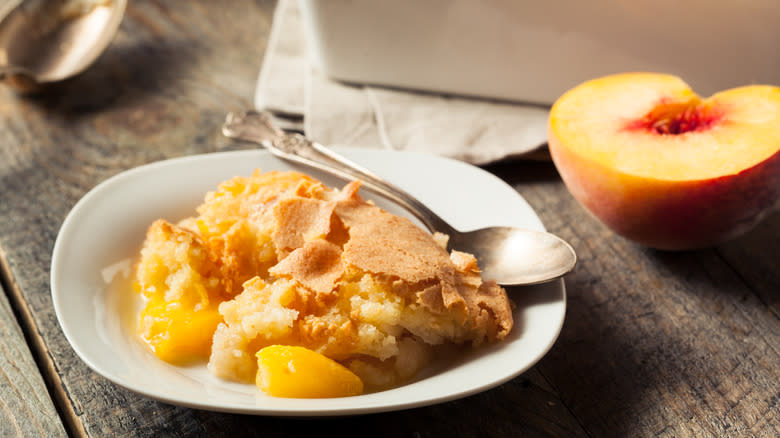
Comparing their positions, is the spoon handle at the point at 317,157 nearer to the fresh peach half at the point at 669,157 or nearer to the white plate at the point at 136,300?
the white plate at the point at 136,300

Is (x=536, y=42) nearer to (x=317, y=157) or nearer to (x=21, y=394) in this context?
(x=317, y=157)

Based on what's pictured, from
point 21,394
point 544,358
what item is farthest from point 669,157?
point 21,394

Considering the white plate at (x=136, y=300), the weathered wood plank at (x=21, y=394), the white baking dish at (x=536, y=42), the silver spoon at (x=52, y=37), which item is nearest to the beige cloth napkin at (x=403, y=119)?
the white baking dish at (x=536, y=42)

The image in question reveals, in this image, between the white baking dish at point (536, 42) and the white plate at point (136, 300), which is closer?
the white plate at point (136, 300)

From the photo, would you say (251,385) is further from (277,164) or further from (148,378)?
(277,164)

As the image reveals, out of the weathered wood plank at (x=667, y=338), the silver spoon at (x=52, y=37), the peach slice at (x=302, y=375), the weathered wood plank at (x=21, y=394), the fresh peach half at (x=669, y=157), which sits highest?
the fresh peach half at (x=669, y=157)

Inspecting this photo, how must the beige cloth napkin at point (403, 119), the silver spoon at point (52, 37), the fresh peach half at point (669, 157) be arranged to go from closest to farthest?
the fresh peach half at point (669, 157), the beige cloth napkin at point (403, 119), the silver spoon at point (52, 37)
